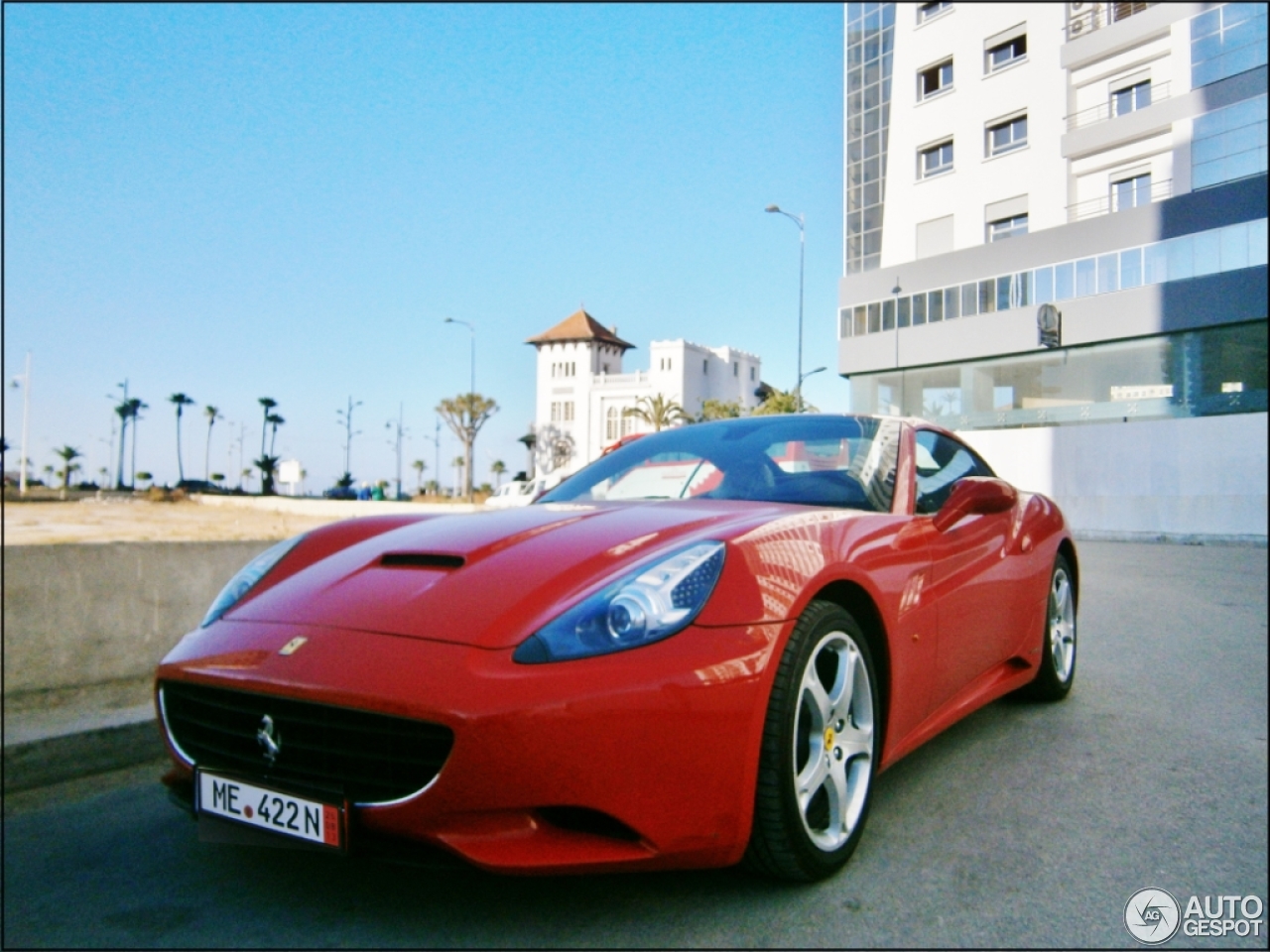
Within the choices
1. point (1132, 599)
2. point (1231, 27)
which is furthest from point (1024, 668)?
point (1231, 27)

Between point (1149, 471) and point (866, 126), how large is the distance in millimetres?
18989

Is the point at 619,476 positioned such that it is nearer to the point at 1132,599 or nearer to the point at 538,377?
the point at 1132,599

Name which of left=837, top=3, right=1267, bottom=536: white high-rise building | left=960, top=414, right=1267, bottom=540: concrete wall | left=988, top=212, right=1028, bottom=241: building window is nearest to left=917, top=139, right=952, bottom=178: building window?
left=837, top=3, right=1267, bottom=536: white high-rise building

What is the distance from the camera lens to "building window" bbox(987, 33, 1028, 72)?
109 feet

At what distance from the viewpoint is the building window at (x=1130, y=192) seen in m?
29.2

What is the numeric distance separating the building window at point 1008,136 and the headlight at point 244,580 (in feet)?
117

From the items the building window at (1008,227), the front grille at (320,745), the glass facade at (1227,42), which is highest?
the glass facade at (1227,42)

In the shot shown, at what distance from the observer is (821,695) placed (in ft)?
7.64

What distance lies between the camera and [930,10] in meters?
36.5

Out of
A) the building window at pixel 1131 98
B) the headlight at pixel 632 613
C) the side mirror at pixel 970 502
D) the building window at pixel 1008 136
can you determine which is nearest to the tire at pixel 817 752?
the headlight at pixel 632 613

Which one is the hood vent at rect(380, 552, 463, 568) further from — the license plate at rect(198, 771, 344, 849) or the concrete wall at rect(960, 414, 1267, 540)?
the concrete wall at rect(960, 414, 1267, 540)

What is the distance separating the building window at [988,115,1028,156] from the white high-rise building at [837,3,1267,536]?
93 mm

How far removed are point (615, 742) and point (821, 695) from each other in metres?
0.68

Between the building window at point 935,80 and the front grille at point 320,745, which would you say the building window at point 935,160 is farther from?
the front grille at point 320,745
